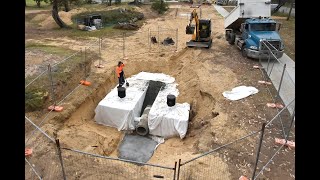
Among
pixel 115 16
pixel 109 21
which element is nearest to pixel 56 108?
pixel 109 21

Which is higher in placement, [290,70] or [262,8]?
[262,8]

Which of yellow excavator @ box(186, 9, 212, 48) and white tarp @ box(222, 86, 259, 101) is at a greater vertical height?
yellow excavator @ box(186, 9, 212, 48)

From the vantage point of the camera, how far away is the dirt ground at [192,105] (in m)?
11.3

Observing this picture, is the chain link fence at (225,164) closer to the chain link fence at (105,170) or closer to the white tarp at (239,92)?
the chain link fence at (105,170)

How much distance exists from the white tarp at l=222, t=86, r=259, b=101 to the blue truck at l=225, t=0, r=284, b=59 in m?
4.34

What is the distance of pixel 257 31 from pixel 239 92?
23.5 feet

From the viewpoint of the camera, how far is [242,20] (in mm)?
22281

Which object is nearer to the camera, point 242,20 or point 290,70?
point 290,70

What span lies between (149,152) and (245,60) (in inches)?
429

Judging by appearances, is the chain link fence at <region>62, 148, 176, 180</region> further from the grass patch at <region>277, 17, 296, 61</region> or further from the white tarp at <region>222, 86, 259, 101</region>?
the grass patch at <region>277, 17, 296, 61</region>

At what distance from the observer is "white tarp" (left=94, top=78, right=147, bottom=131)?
1449 cm

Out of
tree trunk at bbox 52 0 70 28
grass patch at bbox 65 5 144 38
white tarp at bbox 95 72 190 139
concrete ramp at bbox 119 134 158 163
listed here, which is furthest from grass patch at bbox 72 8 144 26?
concrete ramp at bbox 119 134 158 163

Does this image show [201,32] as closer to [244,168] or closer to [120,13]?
[244,168]
